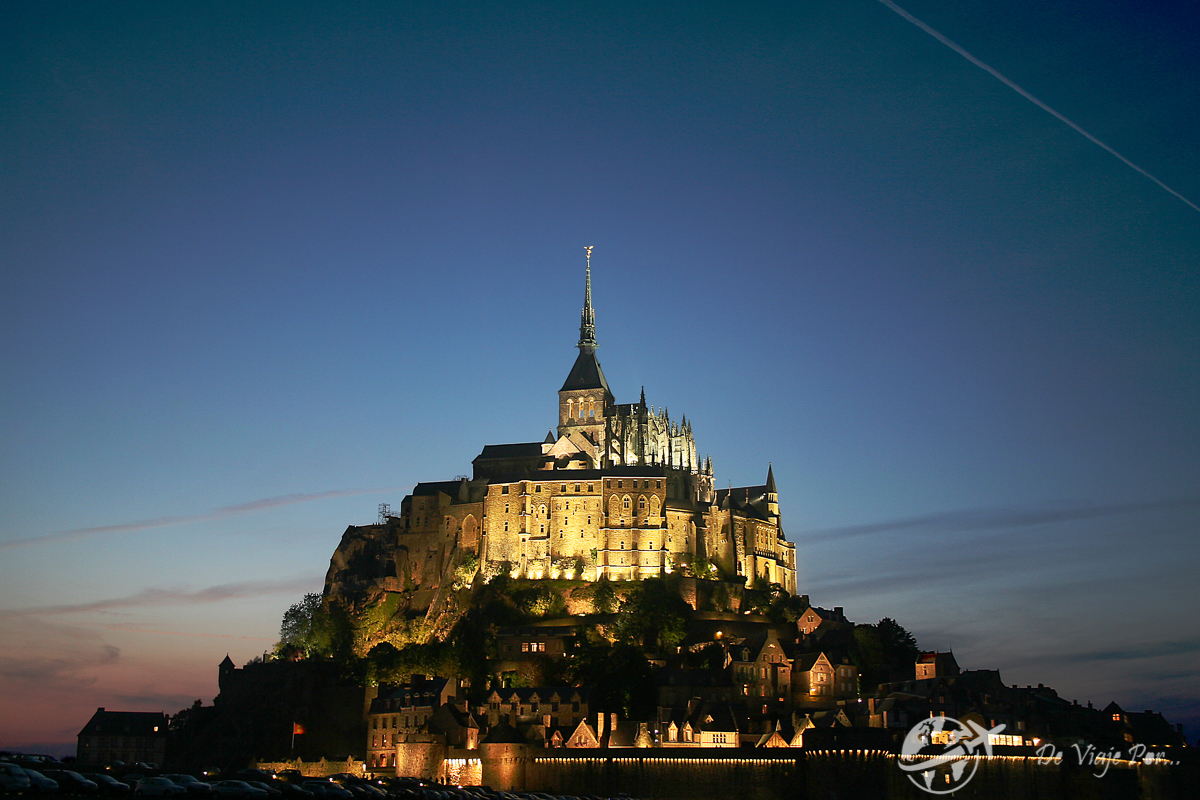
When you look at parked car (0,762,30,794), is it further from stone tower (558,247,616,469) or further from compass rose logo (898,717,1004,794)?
stone tower (558,247,616,469)

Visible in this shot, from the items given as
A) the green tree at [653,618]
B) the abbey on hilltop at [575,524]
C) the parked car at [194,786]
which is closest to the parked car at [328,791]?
the parked car at [194,786]

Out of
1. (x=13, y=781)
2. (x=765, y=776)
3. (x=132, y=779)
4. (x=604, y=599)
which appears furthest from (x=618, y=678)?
(x=13, y=781)

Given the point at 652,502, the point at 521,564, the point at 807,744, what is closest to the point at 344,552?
the point at 521,564

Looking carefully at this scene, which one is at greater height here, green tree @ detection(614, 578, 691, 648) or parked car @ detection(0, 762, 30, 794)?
green tree @ detection(614, 578, 691, 648)

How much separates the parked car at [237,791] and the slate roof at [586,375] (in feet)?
242

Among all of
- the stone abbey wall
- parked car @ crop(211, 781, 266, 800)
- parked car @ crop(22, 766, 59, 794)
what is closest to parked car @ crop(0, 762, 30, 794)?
parked car @ crop(22, 766, 59, 794)

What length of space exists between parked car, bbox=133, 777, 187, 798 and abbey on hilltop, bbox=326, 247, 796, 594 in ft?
191

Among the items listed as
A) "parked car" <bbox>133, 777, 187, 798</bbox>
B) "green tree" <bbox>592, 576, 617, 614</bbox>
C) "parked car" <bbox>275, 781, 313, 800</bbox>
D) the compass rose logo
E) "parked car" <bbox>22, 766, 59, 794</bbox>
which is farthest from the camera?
"green tree" <bbox>592, 576, 617, 614</bbox>

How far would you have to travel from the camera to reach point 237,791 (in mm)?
52625

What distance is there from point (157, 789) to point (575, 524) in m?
61.5

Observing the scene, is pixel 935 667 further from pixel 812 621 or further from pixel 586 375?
pixel 586 375

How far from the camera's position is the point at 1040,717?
259 feet

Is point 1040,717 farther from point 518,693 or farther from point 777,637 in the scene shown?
point 518,693

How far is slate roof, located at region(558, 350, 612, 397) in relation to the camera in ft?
410
